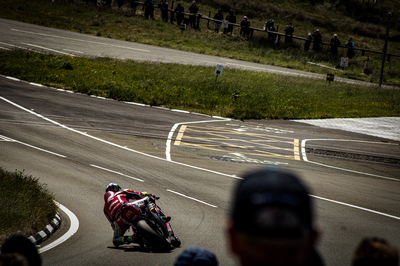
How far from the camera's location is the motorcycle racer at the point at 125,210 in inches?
266

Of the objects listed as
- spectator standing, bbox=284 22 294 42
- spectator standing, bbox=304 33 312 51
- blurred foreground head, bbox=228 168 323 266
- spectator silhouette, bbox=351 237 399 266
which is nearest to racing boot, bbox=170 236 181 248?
spectator silhouette, bbox=351 237 399 266

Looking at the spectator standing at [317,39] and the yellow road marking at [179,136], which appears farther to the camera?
the spectator standing at [317,39]

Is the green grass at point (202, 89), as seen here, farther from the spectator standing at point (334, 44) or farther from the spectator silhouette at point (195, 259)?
the spectator silhouette at point (195, 259)

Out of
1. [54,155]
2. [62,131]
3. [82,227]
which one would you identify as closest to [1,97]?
[62,131]

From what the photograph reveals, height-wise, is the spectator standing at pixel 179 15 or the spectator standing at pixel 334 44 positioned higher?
the spectator standing at pixel 179 15

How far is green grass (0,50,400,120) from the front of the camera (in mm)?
22375

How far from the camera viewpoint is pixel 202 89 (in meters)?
25.6

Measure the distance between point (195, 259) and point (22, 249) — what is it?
86 cm

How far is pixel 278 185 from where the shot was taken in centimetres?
133

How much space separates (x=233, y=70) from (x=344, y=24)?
148 feet

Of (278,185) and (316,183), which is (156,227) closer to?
(278,185)

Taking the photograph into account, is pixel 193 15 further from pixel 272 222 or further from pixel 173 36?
pixel 272 222

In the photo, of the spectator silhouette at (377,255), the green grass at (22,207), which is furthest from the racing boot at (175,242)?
the spectator silhouette at (377,255)

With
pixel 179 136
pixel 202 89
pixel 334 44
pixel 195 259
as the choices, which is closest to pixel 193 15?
pixel 334 44
